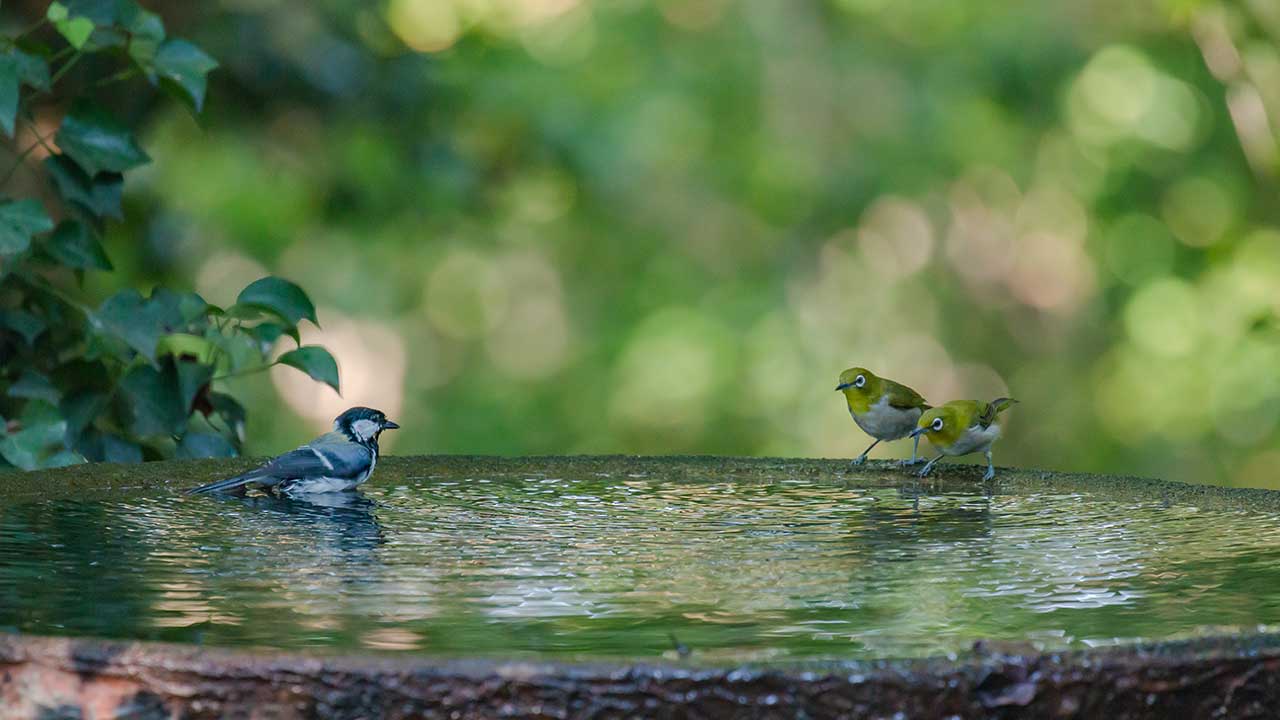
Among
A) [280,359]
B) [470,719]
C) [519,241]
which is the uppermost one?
[519,241]

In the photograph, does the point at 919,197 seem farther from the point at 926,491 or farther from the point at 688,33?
the point at 926,491

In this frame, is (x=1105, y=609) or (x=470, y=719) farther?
(x=1105, y=609)

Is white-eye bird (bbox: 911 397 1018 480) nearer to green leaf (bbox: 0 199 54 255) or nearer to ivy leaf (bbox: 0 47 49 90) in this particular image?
green leaf (bbox: 0 199 54 255)

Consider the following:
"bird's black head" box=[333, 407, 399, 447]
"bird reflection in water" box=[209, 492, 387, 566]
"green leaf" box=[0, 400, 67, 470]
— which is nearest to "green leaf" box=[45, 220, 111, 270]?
"green leaf" box=[0, 400, 67, 470]

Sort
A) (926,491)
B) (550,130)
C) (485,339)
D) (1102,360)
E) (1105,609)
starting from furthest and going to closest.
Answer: (485,339) < (1102,360) < (550,130) < (926,491) < (1105,609)

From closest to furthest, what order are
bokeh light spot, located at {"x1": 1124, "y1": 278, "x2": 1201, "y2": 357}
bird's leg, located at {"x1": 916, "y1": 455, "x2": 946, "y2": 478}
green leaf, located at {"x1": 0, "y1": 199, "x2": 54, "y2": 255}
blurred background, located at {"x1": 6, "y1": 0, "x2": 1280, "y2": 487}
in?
bird's leg, located at {"x1": 916, "y1": 455, "x2": 946, "y2": 478}, green leaf, located at {"x1": 0, "y1": 199, "x2": 54, "y2": 255}, blurred background, located at {"x1": 6, "y1": 0, "x2": 1280, "y2": 487}, bokeh light spot, located at {"x1": 1124, "y1": 278, "x2": 1201, "y2": 357}

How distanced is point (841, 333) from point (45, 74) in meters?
6.48

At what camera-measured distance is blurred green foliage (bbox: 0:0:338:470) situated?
10.2 ft

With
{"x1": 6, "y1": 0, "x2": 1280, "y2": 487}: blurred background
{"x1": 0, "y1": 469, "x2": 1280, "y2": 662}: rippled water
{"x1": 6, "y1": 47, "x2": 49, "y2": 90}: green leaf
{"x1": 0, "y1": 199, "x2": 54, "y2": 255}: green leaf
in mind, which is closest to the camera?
{"x1": 0, "y1": 469, "x2": 1280, "y2": 662}: rippled water

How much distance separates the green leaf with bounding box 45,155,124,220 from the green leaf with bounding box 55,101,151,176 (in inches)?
2.3

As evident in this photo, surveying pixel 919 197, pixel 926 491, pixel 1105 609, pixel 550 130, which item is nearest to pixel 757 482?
pixel 926 491

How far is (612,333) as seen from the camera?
9.59 metres

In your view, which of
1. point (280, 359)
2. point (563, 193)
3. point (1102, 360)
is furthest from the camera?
point (1102, 360)

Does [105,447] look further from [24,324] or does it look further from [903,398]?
[903,398]
